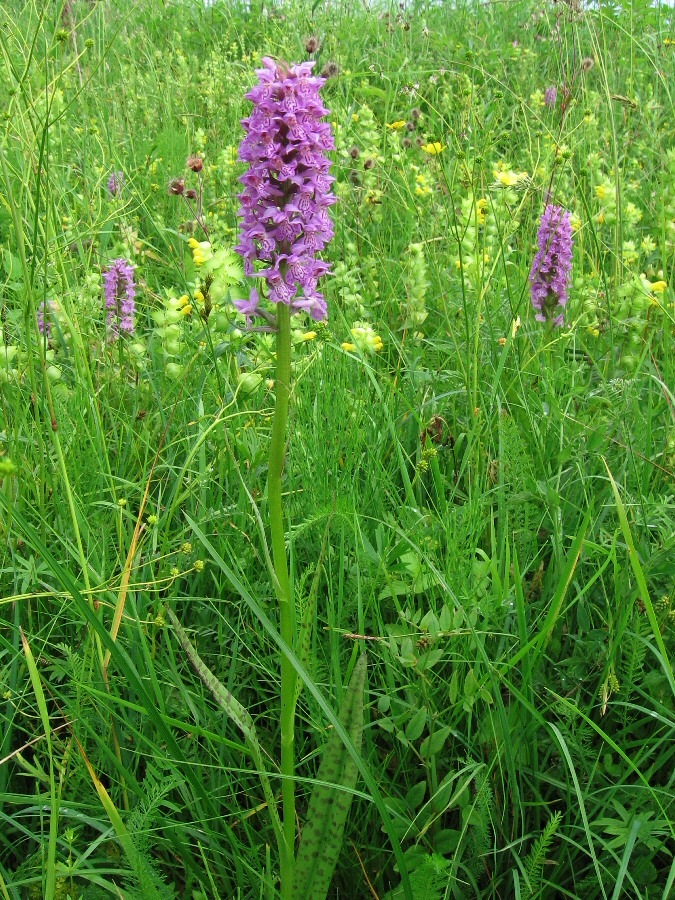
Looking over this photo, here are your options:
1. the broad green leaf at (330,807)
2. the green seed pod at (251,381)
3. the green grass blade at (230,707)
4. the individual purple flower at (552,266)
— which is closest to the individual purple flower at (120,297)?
the green seed pod at (251,381)

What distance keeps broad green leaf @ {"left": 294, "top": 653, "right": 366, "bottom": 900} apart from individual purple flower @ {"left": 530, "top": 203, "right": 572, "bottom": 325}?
5.08 feet

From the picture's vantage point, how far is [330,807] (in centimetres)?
107

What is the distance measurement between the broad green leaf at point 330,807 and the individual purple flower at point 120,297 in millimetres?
1567

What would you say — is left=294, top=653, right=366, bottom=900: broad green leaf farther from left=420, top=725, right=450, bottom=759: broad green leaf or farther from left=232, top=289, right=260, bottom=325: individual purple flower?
left=232, top=289, right=260, bottom=325: individual purple flower

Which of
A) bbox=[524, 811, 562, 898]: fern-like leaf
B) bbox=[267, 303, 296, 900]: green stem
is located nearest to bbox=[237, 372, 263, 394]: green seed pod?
bbox=[267, 303, 296, 900]: green stem

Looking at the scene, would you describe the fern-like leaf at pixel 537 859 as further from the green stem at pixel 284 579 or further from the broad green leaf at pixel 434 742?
the green stem at pixel 284 579

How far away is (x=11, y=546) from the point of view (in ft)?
5.06

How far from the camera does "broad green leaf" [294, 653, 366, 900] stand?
1036 millimetres

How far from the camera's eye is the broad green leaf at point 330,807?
3.40 feet

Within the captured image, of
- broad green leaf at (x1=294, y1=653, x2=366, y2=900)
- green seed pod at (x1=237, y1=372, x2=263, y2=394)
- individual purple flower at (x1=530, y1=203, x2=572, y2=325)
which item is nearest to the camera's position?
broad green leaf at (x1=294, y1=653, x2=366, y2=900)

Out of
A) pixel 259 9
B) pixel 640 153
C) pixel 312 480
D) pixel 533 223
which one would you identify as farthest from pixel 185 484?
pixel 259 9

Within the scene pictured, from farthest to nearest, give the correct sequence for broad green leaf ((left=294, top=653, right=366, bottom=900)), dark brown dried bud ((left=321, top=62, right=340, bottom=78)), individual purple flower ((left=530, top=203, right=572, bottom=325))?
dark brown dried bud ((left=321, top=62, right=340, bottom=78)) < individual purple flower ((left=530, top=203, right=572, bottom=325)) < broad green leaf ((left=294, top=653, right=366, bottom=900))

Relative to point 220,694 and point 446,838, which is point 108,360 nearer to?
point 220,694

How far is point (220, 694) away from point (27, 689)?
538mm
